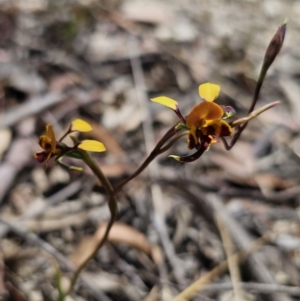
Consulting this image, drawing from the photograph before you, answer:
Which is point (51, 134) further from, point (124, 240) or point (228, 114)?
point (124, 240)

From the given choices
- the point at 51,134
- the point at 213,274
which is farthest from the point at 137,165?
the point at 51,134

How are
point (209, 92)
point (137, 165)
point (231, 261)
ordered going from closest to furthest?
1. point (209, 92)
2. point (231, 261)
3. point (137, 165)

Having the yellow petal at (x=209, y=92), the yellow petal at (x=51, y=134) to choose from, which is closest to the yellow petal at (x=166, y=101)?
the yellow petal at (x=209, y=92)

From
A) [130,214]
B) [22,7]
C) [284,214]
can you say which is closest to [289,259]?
[284,214]

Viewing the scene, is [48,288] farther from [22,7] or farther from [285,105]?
[22,7]

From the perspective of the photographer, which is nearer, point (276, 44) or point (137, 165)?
point (276, 44)

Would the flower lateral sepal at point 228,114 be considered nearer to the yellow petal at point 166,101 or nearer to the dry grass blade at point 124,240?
the yellow petal at point 166,101
